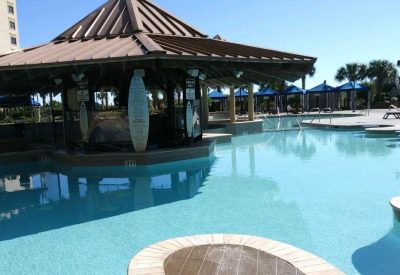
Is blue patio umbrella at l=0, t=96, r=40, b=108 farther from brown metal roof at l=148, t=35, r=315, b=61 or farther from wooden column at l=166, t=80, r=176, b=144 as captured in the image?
brown metal roof at l=148, t=35, r=315, b=61

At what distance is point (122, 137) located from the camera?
44.1ft

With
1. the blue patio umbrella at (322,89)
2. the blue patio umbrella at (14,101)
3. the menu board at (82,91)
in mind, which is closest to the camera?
the menu board at (82,91)

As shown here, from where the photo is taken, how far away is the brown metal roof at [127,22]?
13.9m

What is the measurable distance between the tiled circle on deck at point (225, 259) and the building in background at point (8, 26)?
69178 millimetres

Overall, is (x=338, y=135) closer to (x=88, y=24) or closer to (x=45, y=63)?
(x=88, y=24)

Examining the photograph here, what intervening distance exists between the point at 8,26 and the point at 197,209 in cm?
7099

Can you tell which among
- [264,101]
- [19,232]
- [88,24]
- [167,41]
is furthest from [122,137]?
[264,101]

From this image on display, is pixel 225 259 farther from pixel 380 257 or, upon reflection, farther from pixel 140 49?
pixel 140 49

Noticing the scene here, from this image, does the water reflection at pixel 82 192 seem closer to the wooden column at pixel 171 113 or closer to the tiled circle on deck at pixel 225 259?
the wooden column at pixel 171 113

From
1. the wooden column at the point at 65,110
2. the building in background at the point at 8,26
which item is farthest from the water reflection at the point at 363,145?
the building in background at the point at 8,26

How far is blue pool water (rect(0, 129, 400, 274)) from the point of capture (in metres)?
5.22

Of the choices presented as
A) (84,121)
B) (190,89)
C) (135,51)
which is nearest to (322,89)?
(190,89)

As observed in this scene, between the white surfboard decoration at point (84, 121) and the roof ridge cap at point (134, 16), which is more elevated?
the roof ridge cap at point (134, 16)

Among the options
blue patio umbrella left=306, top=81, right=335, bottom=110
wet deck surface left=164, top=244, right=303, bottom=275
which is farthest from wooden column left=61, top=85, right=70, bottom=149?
blue patio umbrella left=306, top=81, right=335, bottom=110
